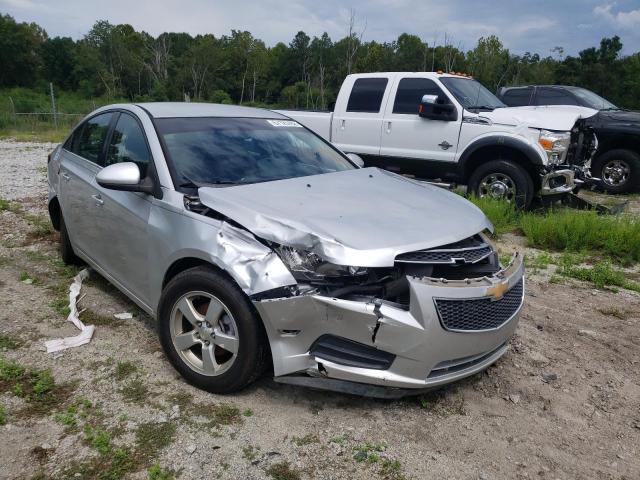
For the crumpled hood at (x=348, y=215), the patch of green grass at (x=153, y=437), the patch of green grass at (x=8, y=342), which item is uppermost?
the crumpled hood at (x=348, y=215)

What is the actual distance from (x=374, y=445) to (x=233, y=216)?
137 centimetres

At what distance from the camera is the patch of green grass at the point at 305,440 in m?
2.55

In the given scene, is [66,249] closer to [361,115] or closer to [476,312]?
[476,312]

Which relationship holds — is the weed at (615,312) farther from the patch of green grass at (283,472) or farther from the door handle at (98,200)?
the door handle at (98,200)

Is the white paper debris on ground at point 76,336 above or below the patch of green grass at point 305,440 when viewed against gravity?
below

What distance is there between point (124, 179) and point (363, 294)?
64.8 inches

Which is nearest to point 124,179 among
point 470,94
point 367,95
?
point 367,95

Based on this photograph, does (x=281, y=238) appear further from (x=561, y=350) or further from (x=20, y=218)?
(x=20, y=218)

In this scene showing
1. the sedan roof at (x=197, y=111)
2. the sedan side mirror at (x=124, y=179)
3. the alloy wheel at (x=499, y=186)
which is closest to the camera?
Answer: the sedan side mirror at (x=124, y=179)

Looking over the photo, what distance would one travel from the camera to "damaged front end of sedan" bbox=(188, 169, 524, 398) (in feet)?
8.09

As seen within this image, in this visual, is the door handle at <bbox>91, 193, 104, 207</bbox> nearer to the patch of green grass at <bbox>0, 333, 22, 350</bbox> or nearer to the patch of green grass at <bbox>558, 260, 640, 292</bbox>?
the patch of green grass at <bbox>0, 333, 22, 350</bbox>

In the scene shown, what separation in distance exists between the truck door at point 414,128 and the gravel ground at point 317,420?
158 inches

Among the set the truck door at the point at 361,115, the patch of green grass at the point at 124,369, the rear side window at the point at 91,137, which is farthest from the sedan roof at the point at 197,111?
the truck door at the point at 361,115

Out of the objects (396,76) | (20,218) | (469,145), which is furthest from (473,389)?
(20,218)
